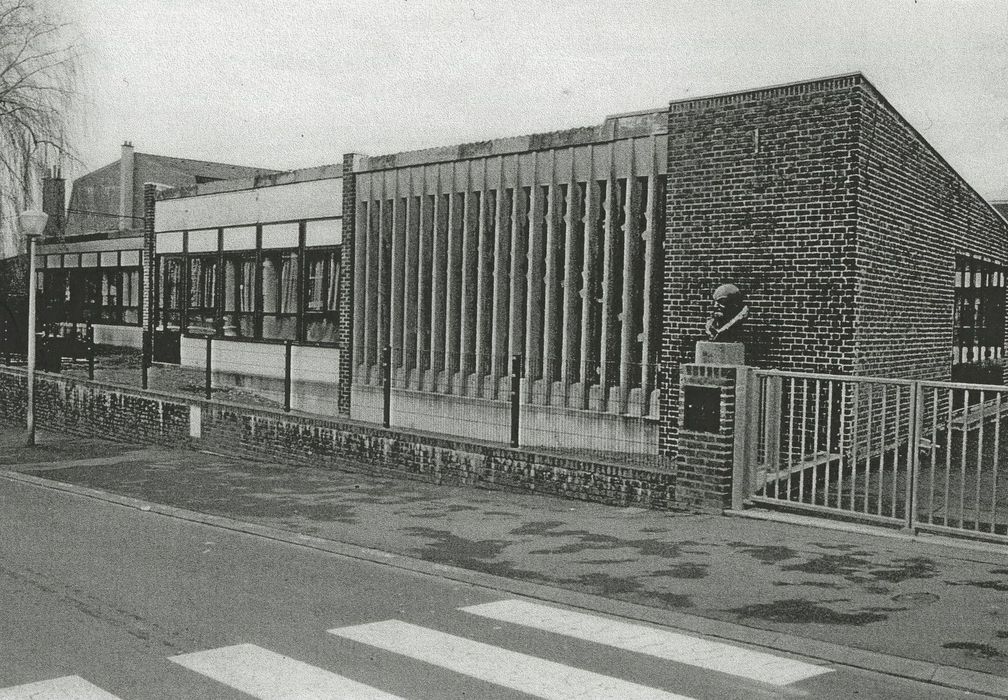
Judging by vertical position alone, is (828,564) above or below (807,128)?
below

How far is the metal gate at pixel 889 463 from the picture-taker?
830 centimetres

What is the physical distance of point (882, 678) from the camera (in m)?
5.43

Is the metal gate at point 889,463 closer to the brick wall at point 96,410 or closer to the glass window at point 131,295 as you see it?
the brick wall at point 96,410

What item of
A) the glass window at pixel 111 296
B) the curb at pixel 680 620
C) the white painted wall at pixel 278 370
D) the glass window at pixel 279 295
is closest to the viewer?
the curb at pixel 680 620

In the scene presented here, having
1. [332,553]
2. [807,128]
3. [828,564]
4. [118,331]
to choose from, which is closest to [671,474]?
[828,564]

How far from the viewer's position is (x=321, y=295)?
19.6m

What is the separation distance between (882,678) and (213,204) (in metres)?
20.0

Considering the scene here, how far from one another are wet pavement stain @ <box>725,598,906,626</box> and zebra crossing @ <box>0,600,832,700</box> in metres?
0.69

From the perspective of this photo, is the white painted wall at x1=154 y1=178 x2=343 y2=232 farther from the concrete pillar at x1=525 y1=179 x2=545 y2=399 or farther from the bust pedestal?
the bust pedestal

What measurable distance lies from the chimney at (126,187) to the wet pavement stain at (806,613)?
48695 mm

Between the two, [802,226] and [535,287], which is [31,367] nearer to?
[535,287]

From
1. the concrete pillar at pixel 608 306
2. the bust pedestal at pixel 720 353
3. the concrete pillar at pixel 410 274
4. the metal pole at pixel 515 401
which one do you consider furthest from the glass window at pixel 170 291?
the bust pedestal at pixel 720 353

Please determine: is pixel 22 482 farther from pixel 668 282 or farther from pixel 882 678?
pixel 882 678

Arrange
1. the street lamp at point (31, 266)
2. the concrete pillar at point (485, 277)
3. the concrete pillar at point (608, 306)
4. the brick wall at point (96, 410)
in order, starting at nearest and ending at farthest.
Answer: the concrete pillar at point (608, 306)
the concrete pillar at point (485, 277)
the street lamp at point (31, 266)
the brick wall at point (96, 410)
